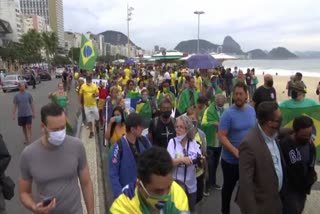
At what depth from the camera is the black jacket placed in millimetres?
4016

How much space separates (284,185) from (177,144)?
125 cm

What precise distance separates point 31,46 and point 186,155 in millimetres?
96011

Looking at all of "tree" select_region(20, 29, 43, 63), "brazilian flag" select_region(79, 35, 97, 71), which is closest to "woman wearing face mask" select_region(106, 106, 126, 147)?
"brazilian flag" select_region(79, 35, 97, 71)

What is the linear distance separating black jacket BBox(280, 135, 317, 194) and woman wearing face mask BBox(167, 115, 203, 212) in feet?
3.19


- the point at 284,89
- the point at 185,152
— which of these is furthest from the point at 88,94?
the point at 284,89

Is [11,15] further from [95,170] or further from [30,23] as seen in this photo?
[95,170]

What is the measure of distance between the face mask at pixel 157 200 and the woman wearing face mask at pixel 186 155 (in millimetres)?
2204

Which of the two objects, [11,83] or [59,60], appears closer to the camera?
[11,83]

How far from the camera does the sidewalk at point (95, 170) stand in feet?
19.5

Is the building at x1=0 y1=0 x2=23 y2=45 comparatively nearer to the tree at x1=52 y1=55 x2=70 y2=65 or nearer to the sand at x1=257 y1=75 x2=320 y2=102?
the tree at x1=52 y1=55 x2=70 y2=65

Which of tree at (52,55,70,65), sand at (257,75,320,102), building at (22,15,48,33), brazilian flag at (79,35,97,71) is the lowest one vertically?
tree at (52,55,70,65)

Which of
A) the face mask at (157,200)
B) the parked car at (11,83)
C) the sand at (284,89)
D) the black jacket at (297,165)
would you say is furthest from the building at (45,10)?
the face mask at (157,200)

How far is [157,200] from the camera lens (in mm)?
2195

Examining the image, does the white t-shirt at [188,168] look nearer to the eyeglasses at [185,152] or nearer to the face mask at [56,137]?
the eyeglasses at [185,152]
